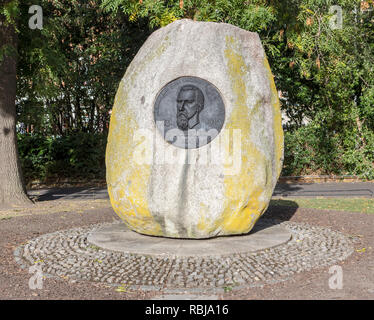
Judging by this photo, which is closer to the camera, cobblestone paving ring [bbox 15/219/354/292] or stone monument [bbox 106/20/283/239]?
cobblestone paving ring [bbox 15/219/354/292]

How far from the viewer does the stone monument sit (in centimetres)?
561

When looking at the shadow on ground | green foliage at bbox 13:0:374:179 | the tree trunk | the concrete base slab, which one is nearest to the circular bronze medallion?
the concrete base slab

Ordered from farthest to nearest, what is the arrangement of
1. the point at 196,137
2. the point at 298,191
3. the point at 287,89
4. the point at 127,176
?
1. the point at 287,89
2. the point at 298,191
3. the point at 127,176
4. the point at 196,137

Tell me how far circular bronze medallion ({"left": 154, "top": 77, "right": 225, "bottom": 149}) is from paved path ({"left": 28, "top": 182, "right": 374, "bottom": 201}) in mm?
7389

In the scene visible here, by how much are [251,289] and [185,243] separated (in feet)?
5.38

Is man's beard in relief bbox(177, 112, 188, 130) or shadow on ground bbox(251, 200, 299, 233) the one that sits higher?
man's beard in relief bbox(177, 112, 188, 130)

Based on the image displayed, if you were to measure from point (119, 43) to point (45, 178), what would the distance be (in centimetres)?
615

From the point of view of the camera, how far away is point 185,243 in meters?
5.75

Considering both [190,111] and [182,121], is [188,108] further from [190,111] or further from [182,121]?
[182,121]

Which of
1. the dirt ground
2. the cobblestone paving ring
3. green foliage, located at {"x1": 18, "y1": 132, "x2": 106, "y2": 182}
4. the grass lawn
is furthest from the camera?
green foliage, located at {"x1": 18, "y1": 132, "x2": 106, "y2": 182}

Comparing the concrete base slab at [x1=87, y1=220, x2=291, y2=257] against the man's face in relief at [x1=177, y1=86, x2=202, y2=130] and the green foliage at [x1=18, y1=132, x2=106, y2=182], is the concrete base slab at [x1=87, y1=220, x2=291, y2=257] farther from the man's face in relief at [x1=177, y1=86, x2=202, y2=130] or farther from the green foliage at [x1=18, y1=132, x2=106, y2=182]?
the green foliage at [x1=18, y1=132, x2=106, y2=182]

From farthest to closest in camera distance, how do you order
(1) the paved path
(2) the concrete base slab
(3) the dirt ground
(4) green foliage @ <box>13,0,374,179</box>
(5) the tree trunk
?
(4) green foliage @ <box>13,0,374,179</box>
(1) the paved path
(5) the tree trunk
(2) the concrete base slab
(3) the dirt ground

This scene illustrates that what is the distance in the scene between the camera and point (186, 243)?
575 cm

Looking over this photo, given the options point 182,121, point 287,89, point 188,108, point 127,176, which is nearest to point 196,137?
point 182,121
